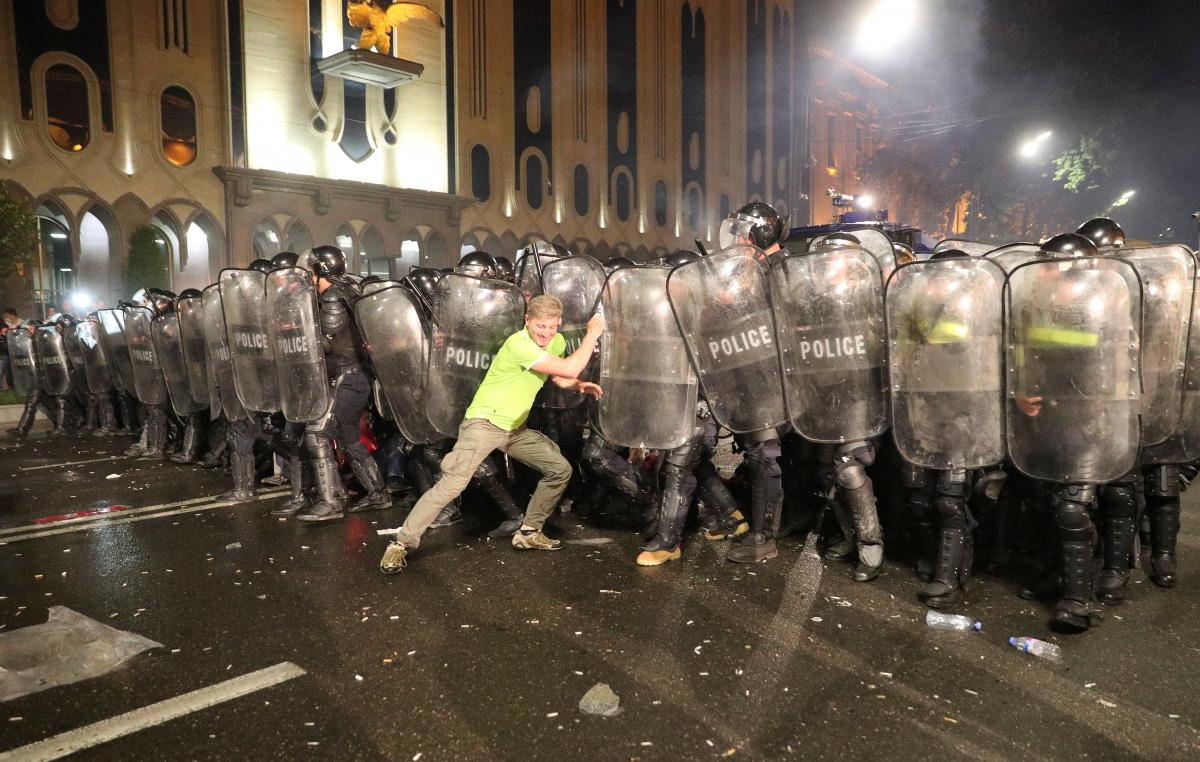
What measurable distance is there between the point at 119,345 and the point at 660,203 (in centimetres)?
2309

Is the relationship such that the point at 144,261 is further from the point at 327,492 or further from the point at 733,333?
the point at 733,333

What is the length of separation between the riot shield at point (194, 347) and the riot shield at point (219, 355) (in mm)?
611

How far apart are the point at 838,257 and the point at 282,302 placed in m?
3.77

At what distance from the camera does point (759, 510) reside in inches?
191

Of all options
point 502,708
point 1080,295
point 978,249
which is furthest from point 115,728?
point 978,249

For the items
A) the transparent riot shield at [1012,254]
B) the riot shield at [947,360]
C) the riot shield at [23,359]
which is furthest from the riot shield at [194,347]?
the transparent riot shield at [1012,254]

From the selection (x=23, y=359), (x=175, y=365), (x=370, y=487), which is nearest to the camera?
(x=370, y=487)

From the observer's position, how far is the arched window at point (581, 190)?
87.3ft

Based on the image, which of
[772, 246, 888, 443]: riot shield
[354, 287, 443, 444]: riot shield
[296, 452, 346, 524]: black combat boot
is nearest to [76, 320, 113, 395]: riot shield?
[296, 452, 346, 524]: black combat boot

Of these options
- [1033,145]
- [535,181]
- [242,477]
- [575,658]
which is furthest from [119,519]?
[1033,145]

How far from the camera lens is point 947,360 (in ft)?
12.5

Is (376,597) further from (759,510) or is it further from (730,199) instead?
(730,199)

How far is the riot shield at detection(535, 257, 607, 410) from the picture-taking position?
17.4 ft

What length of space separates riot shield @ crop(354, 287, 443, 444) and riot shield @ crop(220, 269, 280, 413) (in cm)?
98
